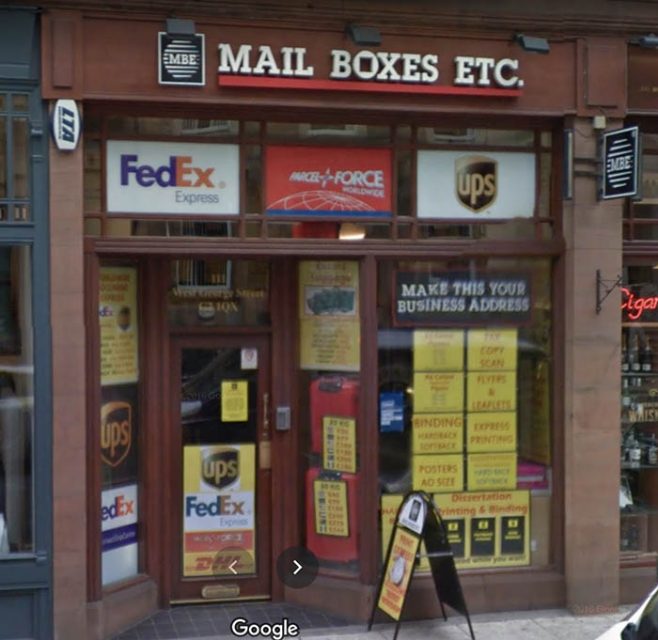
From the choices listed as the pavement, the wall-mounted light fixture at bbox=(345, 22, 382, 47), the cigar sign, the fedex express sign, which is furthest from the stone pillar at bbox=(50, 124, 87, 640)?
the wall-mounted light fixture at bbox=(345, 22, 382, 47)

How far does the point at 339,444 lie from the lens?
9297 mm

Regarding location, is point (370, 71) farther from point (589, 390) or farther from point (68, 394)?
point (68, 394)

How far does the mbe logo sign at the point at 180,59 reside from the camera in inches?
332

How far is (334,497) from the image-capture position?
9312mm

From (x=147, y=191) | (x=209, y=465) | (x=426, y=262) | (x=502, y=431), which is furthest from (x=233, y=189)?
(x=502, y=431)

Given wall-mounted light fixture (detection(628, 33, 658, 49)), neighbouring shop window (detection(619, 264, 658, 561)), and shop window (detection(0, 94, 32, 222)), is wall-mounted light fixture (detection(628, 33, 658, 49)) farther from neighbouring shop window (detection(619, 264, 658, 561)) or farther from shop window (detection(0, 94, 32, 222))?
shop window (detection(0, 94, 32, 222))

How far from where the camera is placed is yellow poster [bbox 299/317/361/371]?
9.19 meters

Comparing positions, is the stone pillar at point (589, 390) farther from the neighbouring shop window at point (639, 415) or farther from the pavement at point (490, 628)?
the neighbouring shop window at point (639, 415)

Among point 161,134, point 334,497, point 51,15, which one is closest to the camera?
point 51,15

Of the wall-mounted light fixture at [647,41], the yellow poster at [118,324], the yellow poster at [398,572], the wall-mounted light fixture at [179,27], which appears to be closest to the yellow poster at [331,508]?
the yellow poster at [398,572]

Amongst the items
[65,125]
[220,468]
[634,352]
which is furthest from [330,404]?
[65,125]

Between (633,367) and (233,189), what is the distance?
3.75 m

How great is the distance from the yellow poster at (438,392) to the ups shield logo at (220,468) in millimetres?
1562

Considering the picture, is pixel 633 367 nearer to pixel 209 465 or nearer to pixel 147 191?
pixel 209 465
